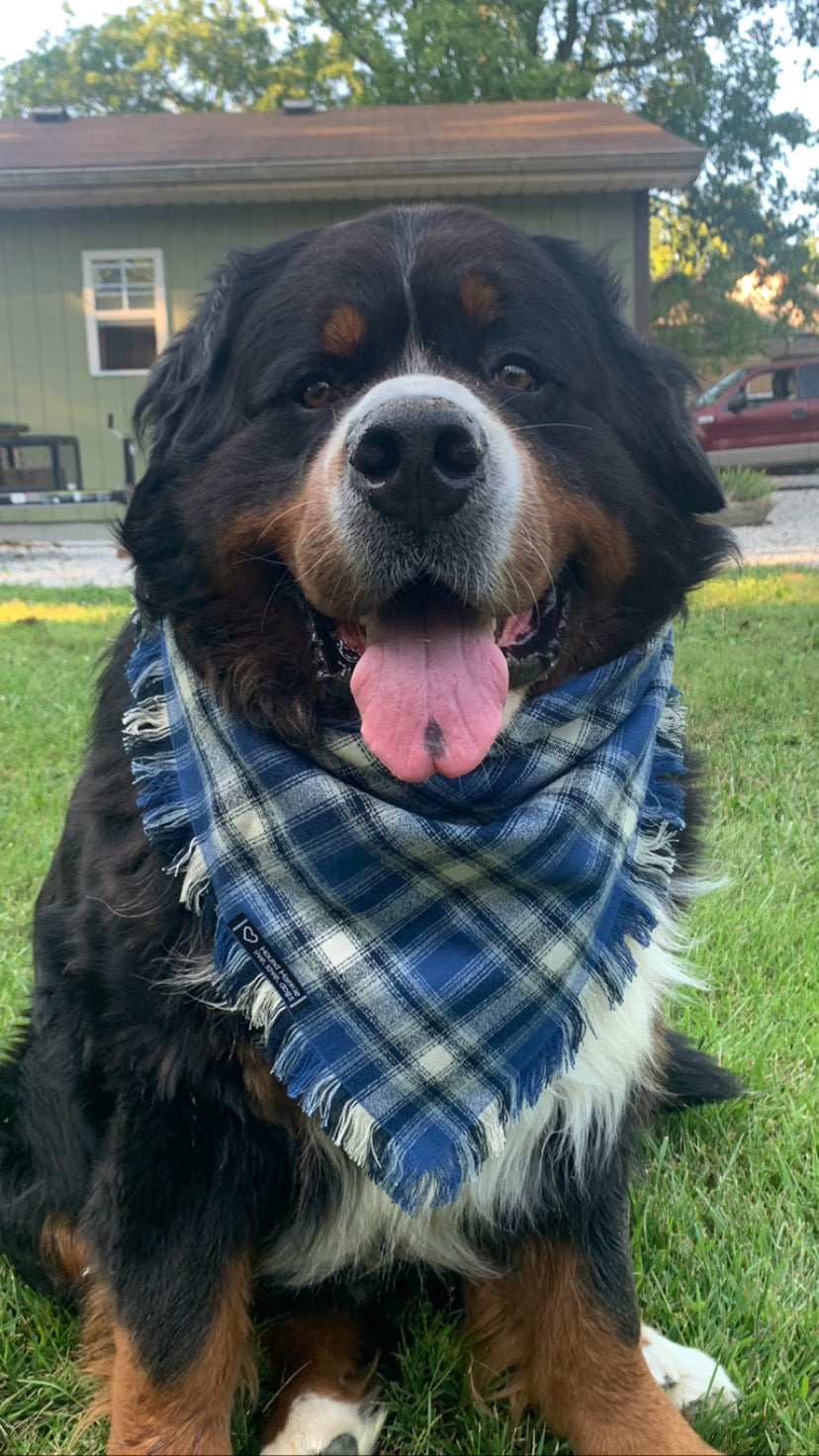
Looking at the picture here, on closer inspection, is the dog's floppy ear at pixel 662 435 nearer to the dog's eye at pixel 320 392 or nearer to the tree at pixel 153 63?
the dog's eye at pixel 320 392

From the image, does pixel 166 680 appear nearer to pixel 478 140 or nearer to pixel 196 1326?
pixel 196 1326

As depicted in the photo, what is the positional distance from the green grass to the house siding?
35.2 ft

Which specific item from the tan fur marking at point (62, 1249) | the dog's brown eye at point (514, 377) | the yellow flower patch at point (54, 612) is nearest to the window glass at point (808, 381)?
the yellow flower patch at point (54, 612)

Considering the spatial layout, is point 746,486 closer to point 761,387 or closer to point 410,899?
point 761,387

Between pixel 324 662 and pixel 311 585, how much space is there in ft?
0.47

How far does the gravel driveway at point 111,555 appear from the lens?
10016mm

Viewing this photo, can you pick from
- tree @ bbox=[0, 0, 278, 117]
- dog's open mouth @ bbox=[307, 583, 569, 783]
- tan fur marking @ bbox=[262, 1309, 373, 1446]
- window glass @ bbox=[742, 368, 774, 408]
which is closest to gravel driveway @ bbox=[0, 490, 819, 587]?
window glass @ bbox=[742, 368, 774, 408]

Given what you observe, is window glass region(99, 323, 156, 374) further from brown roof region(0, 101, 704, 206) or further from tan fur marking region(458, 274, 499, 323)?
tan fur marking region(458, 274, 499, 323)

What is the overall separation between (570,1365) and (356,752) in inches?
40.8

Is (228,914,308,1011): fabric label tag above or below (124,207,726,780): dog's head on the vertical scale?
below

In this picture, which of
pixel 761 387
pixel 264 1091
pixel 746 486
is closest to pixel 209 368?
pixel 264 1091

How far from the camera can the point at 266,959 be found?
5.84 ft

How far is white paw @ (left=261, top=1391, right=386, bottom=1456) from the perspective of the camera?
1.71 meters

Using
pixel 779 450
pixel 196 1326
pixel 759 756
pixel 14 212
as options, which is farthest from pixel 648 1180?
pixel 779 450
